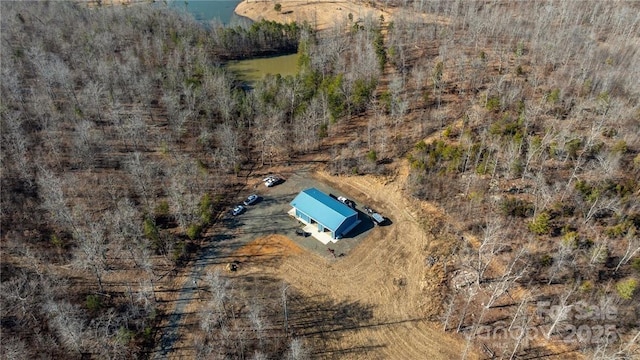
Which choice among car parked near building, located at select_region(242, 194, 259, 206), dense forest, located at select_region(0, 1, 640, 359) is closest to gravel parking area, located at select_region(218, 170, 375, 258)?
car parked near building, located at select_region(242, 194, 259, 206)

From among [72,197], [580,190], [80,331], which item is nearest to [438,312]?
[580,190]

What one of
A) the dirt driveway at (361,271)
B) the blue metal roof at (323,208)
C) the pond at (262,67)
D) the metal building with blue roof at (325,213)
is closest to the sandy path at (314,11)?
the pond at (262,67)

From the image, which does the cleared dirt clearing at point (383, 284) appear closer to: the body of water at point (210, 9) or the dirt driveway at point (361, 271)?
the dirt driveway at point (361, 271)

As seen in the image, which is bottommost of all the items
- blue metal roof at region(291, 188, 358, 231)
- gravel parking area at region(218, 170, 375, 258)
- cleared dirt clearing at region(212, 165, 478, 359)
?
cleared dirt clearing at region(212, 165, 478, 359)

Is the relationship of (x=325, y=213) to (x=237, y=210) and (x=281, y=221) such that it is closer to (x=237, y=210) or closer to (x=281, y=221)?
(x=281, y=221)

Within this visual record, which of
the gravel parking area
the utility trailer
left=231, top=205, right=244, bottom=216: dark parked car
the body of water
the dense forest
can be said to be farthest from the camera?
the body of water

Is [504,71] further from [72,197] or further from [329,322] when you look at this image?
[72,197]

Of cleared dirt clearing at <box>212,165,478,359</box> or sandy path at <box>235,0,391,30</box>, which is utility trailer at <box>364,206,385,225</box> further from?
sandy path at <box>235,0,391,30</box>
